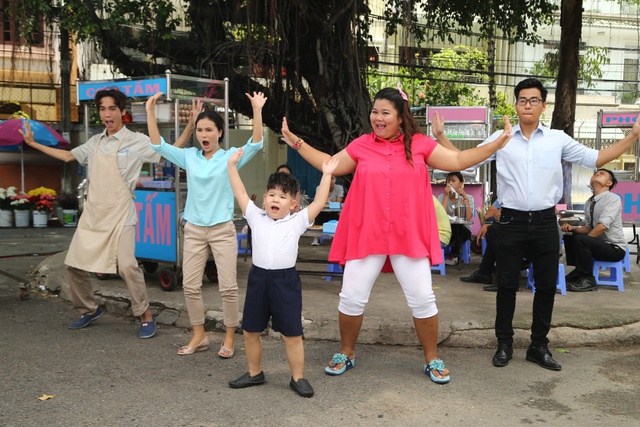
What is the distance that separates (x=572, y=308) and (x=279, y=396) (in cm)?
318

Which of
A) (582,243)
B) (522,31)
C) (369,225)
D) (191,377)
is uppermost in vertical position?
(522,31)

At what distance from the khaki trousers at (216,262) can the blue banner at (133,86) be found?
7.49 ft

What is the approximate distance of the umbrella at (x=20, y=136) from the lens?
14.1 metres

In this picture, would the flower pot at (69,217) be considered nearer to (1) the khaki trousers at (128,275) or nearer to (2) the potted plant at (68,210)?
(2) the potted plant at (68,210)

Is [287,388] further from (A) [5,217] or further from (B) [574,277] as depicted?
(A) [5,217]

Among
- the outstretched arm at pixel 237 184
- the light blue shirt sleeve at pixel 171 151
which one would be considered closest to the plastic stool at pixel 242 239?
the light blue shirt sleeve at pixel 171 151

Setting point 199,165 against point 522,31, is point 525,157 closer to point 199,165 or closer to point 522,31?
point 199,165

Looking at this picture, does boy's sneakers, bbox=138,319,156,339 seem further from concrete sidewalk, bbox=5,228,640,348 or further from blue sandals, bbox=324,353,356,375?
blue sandals, bbox=324,353,356,375

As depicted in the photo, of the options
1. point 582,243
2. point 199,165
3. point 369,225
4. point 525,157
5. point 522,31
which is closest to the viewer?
point 369,225

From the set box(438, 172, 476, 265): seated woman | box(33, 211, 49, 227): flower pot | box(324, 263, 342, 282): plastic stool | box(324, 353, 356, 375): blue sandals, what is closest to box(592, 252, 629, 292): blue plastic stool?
box(438, 172, 476, 265): seated woman

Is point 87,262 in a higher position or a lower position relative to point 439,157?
lower

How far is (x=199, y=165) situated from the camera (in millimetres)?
4906

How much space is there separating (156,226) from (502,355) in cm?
371

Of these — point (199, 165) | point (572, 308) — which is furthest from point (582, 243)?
point (199, 165)
